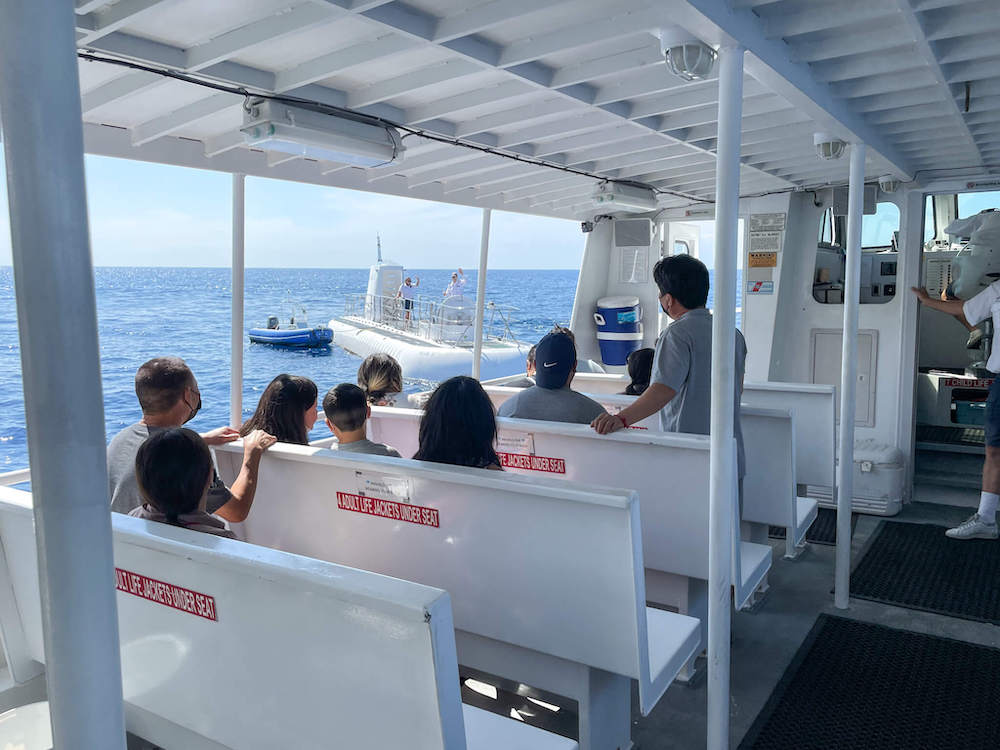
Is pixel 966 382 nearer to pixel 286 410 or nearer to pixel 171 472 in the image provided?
pixel 286 410

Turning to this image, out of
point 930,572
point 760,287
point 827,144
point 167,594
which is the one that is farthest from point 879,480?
point 167,594

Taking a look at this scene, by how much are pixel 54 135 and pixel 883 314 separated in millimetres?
6281

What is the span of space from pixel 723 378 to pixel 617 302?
18.2 feet

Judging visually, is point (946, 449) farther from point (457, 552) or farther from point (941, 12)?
point (457, 552)

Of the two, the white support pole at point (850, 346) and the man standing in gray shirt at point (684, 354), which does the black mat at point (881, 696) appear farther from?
the man standing in gray shirt at point (684, 354)

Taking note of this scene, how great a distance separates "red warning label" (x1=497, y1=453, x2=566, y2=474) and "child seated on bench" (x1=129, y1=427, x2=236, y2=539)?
5.18 feet

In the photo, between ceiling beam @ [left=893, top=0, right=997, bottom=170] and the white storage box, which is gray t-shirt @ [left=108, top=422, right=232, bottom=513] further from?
the white storage box

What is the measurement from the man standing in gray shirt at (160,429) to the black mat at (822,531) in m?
3.67

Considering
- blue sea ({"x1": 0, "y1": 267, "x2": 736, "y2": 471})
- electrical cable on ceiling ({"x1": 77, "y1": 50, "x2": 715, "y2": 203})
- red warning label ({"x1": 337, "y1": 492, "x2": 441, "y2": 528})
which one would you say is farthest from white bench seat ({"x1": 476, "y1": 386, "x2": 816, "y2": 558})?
blue sea ({"x1": 0, "y1": 267, "x2": 736, "y2": 471})

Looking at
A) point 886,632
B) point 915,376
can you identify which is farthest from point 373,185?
point 915,376

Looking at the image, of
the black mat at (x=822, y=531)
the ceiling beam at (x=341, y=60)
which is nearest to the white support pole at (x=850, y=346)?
the black mat at (x=822, y=531)

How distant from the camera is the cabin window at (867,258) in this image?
6.27 meters

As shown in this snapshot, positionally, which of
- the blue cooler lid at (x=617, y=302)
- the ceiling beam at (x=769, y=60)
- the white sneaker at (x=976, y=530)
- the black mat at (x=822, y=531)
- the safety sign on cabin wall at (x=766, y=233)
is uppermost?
the ceiling beam at (x=769, y=60)

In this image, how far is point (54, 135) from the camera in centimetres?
89
